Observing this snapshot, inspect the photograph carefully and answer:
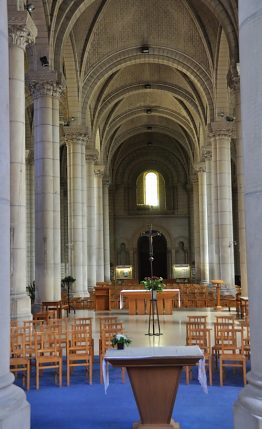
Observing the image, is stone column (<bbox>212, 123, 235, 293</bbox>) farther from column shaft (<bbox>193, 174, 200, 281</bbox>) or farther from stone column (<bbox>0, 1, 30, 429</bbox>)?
stone column (<bbox>0, 1, 30, 429</bbox>)

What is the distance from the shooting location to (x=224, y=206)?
2641cm

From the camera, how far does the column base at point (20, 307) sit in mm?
13617

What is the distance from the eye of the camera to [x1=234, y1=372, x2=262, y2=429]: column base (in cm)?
416

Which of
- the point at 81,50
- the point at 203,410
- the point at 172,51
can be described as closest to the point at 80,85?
the point at 81,50

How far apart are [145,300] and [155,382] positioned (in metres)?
15.3

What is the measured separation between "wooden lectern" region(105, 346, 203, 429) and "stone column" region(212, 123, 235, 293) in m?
19.3

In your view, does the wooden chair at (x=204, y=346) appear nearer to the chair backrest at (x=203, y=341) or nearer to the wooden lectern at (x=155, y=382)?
the chair backrest at (x=203, y=341)

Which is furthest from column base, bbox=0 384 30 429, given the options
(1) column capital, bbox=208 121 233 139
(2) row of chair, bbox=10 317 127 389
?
(1) column capital, bbox=208 121 233 139

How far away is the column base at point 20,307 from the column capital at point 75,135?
14680 mm

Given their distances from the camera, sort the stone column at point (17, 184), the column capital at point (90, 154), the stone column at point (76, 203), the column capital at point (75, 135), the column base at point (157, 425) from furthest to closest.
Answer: the column capital at point (90, 154)
the stone column at point (76, 203)
the column capital at point (75, 135)
the stone column at point (17, 184)
the column base at point (157, 425)

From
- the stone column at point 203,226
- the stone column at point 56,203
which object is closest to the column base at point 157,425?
the stone column at point 56,203

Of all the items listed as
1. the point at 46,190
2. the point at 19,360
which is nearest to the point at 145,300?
the point at 46,190

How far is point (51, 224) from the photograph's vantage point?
19328 millimetres

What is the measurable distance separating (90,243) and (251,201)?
28.8 m
